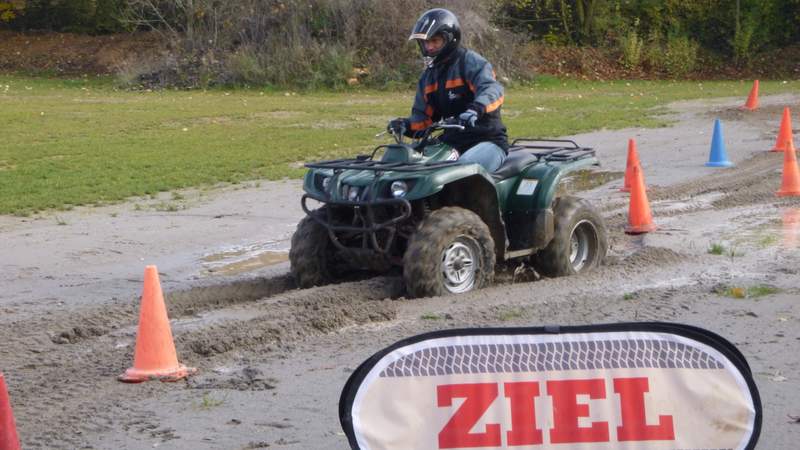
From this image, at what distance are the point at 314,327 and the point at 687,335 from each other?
172 inches

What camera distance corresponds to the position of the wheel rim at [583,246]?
10203 millimetres

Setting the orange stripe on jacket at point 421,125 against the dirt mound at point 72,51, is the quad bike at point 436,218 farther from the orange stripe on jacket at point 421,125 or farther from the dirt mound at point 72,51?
the dirt mound at point 72,51

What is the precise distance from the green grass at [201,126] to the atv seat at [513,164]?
23.0 ft

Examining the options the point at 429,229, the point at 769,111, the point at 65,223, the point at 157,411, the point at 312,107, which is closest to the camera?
the point at 157,411

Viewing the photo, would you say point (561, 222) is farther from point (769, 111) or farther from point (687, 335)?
point (769, 111)

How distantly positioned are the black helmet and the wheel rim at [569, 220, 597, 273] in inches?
76.8

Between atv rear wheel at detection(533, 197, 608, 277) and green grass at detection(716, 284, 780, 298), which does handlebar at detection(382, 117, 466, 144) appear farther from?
green grass at detection(716, 284, 780, 298)

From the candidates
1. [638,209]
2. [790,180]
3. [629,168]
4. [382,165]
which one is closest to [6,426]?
[382,165]

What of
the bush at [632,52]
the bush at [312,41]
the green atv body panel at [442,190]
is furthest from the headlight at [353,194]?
the bush at [632,52]

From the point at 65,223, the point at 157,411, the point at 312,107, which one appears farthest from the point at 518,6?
the point at 157,411

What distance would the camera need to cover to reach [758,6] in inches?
1734

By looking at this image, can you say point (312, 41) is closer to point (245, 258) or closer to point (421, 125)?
point (245, 258)

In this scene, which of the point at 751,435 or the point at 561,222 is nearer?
the point at 751,435

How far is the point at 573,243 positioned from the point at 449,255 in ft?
5.81
